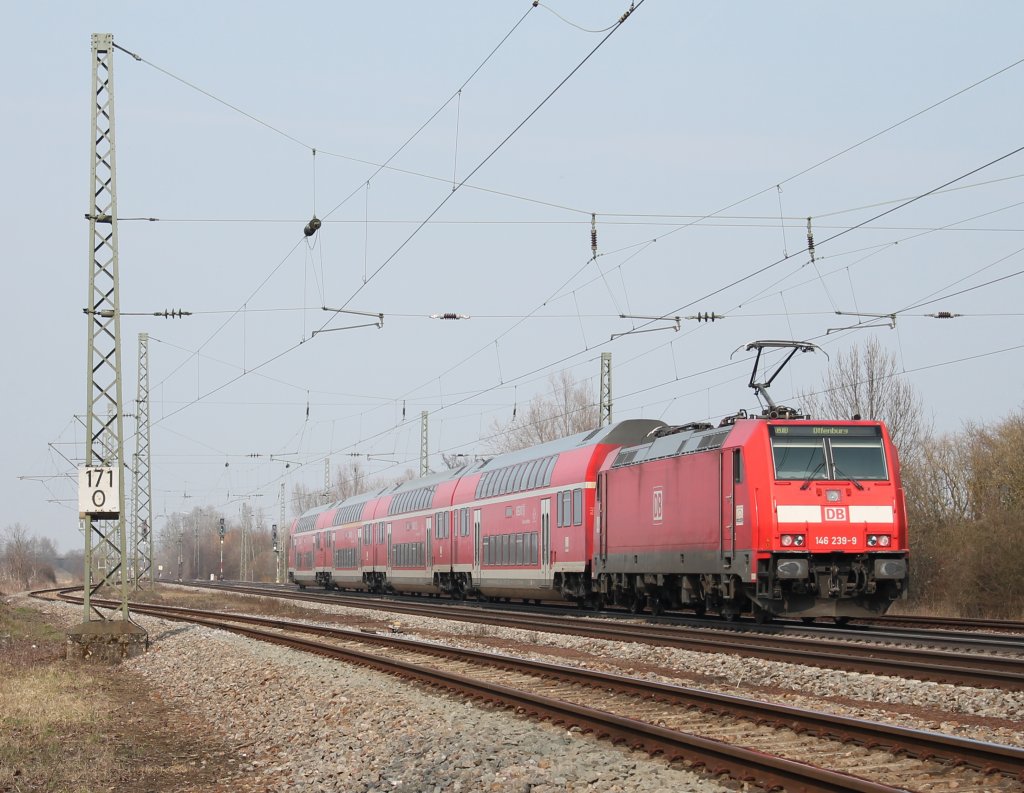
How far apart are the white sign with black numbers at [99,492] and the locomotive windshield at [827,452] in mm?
11583

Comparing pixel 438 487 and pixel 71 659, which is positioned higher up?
pixel 438 487

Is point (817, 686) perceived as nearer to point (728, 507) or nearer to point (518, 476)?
point (728, 507)

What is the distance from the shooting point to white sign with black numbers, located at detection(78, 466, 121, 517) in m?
21.2

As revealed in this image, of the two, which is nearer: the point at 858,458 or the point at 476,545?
the point at 858,458

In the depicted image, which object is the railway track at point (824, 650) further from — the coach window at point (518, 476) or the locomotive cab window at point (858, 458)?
the coach window at point (518, 476)

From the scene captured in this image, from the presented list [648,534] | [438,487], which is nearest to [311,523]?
[438,487]

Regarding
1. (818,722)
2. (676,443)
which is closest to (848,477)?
(676,443)

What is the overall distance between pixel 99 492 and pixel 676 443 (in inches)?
440

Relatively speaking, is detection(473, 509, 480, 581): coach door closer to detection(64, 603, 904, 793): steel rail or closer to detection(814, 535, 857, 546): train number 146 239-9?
detection(814, 535, 857, 546): train number 146 239-9

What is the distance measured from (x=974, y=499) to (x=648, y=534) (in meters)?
16.9

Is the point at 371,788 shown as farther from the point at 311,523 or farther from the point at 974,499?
the point at 311,523

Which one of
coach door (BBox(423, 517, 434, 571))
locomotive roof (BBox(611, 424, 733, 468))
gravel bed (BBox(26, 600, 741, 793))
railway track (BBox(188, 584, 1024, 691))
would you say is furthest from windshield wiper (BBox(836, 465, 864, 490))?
coach door (BBox(423, 517, 434, 571))

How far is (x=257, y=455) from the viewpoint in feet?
228

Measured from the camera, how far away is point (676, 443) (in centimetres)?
2459
